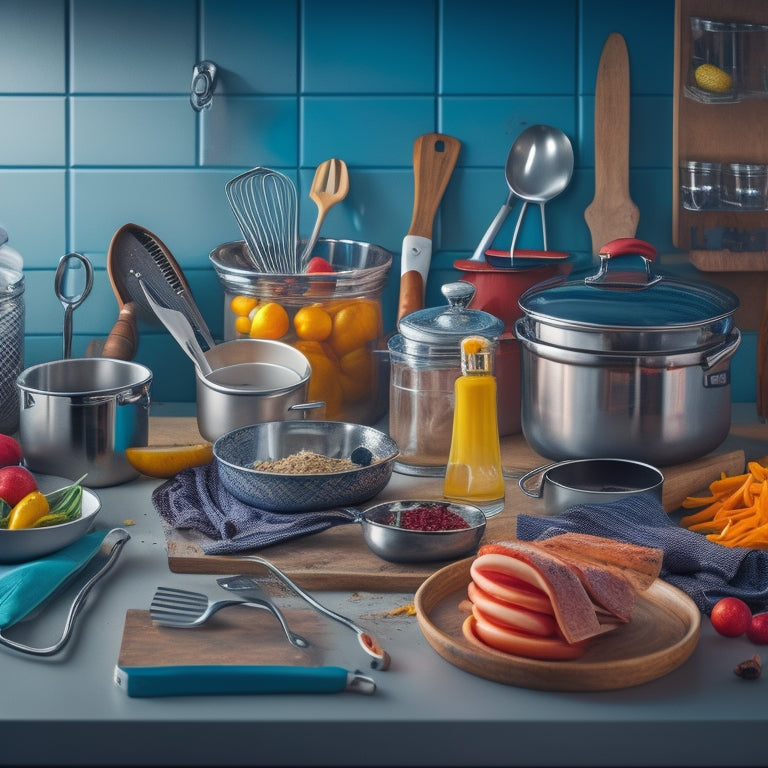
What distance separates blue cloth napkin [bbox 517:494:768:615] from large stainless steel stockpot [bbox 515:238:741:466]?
152 mm

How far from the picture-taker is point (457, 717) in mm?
Answer: 793

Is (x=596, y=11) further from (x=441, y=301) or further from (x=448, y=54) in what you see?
(x=441, y=301)

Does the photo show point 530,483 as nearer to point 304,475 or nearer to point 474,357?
point 474,357

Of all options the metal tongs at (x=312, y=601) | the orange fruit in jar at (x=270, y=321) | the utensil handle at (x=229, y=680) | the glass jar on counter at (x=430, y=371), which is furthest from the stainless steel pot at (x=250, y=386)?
the utensil handle at (x=229, y=680)

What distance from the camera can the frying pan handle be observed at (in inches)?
62.0

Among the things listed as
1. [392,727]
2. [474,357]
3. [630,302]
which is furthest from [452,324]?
[392,727]

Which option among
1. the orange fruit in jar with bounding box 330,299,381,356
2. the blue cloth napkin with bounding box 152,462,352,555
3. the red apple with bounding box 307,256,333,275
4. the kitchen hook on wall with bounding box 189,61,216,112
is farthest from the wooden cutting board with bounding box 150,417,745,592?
the kitchen hook on wall with bounding box 189,61,216,112

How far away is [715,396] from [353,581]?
54cm

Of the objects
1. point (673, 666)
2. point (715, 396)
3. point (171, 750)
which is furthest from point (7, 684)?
point (715, 396)

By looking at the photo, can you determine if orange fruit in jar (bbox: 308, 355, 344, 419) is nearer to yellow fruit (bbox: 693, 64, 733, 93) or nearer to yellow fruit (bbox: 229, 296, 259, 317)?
yellow fruit (bbox: 229, 296, 259, 317)

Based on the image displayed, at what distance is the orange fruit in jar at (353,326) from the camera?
1.52m

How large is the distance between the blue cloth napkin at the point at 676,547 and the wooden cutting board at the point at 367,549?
91 mm

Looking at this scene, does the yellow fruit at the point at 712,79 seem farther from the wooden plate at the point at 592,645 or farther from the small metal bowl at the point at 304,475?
the wooden plate at the point at 592,645

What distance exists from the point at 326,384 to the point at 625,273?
17.8 inches
